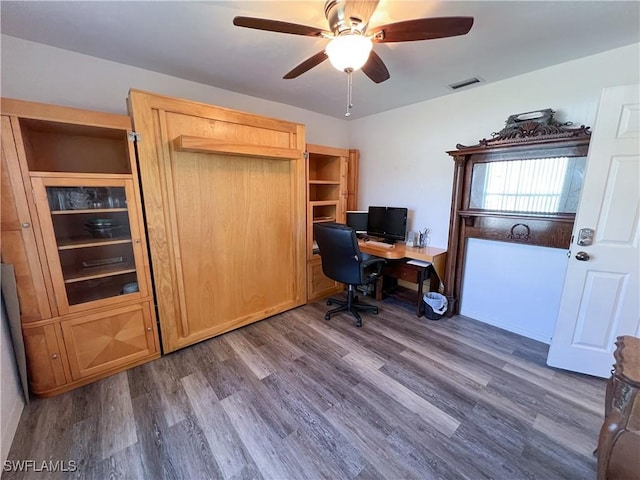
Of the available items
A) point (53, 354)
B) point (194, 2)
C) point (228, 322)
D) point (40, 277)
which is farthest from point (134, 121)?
point (228, 322)

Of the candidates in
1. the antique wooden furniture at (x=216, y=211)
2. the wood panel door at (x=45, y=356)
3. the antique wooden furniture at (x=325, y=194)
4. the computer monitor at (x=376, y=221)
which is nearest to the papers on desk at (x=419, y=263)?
the computer monitor at (x=376, y=221)

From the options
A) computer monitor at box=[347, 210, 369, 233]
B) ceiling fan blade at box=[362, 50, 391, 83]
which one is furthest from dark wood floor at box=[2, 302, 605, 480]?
ceiling fan blade at box=[362, 50, 391, 83]

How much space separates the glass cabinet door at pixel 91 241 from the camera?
170 centimetres

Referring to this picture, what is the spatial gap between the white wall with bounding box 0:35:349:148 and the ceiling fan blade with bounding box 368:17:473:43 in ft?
6.41

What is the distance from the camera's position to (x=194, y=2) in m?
1.43

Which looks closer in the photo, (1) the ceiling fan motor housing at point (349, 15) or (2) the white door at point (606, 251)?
(1) the ceiling fan motor housing at point (349, 15)

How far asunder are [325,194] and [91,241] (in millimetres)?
2507

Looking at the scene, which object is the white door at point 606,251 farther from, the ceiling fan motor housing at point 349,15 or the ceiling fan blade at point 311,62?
the ceiling fan blade at point 311,62

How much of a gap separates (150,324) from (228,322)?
0.67 meters

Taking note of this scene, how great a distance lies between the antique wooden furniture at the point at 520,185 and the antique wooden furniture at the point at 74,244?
3.01 meters

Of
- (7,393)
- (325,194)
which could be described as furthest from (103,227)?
(325,194)

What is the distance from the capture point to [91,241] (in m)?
1.86

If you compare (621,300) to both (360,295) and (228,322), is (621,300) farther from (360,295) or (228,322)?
(228,322)

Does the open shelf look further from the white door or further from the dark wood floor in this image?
the white door
